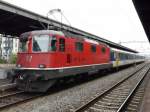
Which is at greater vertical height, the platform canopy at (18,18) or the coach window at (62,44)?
the platform canopy at (18,18)

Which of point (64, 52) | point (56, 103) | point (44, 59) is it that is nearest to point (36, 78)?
point (44, 59)

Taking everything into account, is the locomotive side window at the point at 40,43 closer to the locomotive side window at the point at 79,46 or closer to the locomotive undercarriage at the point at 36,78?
the locomotive undercarriage at the point at 36,78

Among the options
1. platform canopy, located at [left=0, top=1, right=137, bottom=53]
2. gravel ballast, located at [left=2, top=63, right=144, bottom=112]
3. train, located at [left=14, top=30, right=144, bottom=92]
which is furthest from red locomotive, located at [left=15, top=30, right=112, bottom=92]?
platform canopy, located at [left=0, top=1, right=137, bottom=53]

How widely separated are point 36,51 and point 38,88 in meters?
1.87

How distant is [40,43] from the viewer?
12609 millimetres

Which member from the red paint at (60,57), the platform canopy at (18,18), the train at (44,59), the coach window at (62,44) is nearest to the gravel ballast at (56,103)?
the train at (44,59)

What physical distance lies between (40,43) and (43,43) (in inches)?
6.6

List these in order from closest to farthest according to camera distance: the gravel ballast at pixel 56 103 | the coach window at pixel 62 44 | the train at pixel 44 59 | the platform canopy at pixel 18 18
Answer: the gravel ballast at pixel 56 103
the train at pixel 44 59
the coach window at pixel 62 44
the platform canopy at pixel 18 18

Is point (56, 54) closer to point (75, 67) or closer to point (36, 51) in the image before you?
point (36, 51)

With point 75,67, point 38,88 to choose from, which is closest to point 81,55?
point 75,67

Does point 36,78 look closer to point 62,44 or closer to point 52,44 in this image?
point 52,44

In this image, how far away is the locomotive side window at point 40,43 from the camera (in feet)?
40.9

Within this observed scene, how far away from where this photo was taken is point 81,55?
52.2 feet

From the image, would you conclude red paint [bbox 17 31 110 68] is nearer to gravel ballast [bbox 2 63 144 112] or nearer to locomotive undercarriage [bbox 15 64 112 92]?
locomotive undercarriage [bbox 15 64 112 92]
